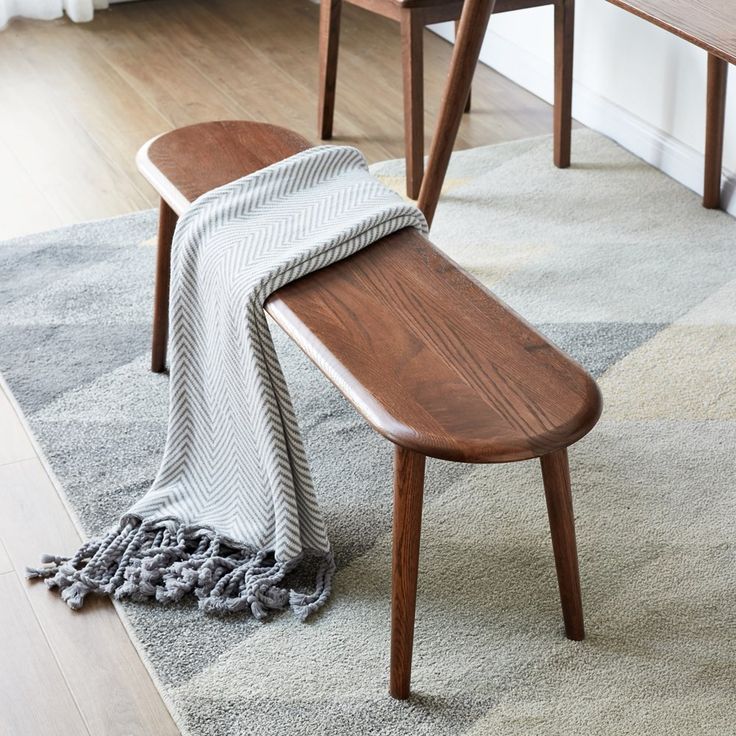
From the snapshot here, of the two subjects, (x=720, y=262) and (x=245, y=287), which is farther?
(x=720, y=262)

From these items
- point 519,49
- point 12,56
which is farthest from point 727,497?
point 12,56

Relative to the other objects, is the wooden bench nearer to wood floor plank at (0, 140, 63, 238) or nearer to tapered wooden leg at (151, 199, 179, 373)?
tapered wooden leg at (151, 199, 179, 373)

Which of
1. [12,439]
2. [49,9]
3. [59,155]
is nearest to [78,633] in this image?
[12,439]

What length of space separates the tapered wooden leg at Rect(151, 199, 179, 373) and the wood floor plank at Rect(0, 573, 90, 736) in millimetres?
547

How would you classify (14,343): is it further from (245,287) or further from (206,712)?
(206,712)

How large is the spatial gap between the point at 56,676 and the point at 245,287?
1.84 ft

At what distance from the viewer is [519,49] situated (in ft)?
10.2

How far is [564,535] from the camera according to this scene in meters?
1.42

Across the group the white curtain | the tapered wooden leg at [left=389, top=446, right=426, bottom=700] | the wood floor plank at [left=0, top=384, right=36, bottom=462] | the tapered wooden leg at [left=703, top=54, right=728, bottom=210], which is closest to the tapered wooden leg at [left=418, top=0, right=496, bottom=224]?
the tapered wooden leg at [left=703, top=54, right=728, bottom=210]

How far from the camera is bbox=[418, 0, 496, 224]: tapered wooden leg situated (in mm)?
1979

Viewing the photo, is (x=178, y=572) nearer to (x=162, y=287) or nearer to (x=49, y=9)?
(x=162, y=287)

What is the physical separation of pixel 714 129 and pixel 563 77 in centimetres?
38

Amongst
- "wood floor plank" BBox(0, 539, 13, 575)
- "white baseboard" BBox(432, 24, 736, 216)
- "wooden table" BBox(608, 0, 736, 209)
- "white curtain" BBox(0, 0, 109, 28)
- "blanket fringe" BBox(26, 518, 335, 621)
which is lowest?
"wood floor plank" BBox(0, 539, 13, 575)

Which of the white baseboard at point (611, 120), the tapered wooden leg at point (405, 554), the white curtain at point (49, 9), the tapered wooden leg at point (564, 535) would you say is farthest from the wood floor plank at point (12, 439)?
the white curtain at point (49, 9)
